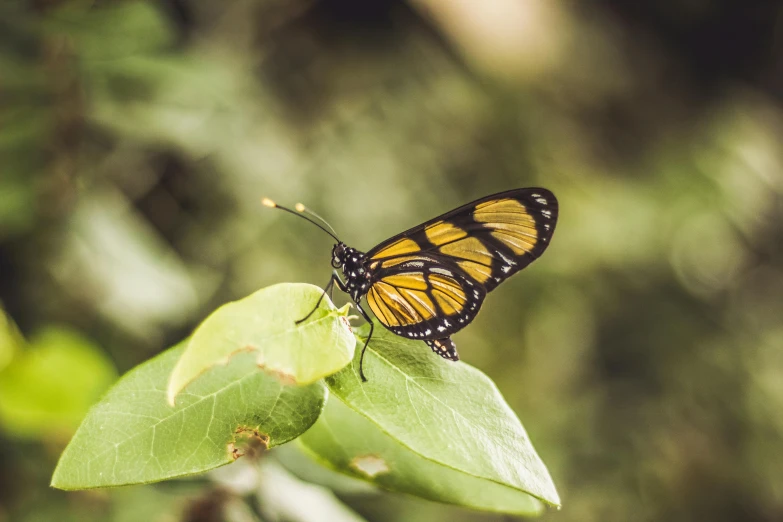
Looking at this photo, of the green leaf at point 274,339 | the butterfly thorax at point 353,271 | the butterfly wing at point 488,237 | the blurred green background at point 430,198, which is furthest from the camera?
the blurred green background at point 430,198

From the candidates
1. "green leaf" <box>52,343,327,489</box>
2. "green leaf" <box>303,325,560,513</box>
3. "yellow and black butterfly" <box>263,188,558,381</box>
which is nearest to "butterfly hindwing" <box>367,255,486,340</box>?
"yellow and black butterfly" <box>263,188,558,381</box>

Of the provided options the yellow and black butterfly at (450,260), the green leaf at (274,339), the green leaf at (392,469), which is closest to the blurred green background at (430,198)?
the green leaf at (392,469)

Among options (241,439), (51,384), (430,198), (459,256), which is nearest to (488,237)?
(459,256)

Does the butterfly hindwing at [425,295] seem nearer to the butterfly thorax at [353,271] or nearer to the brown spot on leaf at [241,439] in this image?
the butterfly thorax at [353,271]

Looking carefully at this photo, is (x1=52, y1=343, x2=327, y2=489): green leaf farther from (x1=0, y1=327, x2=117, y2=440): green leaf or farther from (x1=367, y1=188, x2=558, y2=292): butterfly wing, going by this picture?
(x1=0, y1=327, x2=117, y2=440): green leaf

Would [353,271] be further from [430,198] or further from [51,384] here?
[430,198]
